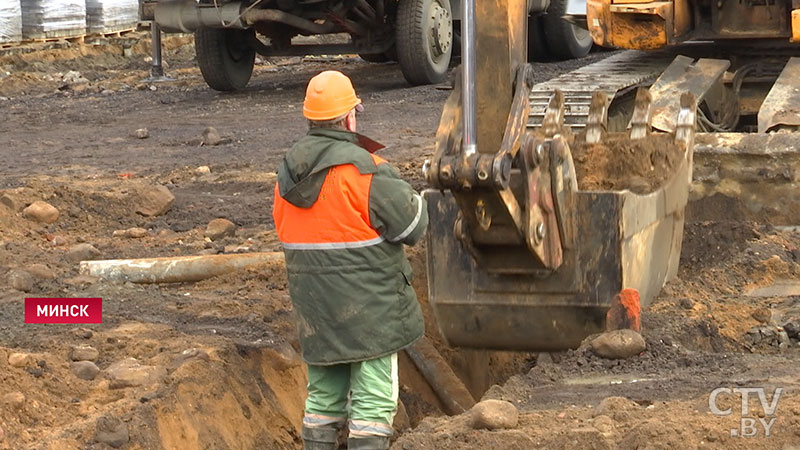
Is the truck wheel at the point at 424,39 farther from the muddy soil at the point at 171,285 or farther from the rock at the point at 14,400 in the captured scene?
the rock at the point at 14,400

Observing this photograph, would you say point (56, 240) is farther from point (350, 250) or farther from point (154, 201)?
point (350, 250)

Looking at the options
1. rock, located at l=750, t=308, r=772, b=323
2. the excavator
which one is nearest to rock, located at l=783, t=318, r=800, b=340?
rock, located at l=750, t=308, r=772, b=323

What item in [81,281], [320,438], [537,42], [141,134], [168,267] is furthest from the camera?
Answer: [537,42]

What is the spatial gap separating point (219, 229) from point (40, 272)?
62.7 inches

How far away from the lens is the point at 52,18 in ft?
61.3

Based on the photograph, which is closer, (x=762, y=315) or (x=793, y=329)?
(x=793, y=329)

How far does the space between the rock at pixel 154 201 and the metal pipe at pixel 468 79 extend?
4.70 metres

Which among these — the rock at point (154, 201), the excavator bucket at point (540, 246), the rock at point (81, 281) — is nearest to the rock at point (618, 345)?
the excavator bucket at point (540, 246)

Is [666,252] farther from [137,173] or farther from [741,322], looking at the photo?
[137,173]

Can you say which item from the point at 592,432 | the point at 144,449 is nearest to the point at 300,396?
the point at 144,449

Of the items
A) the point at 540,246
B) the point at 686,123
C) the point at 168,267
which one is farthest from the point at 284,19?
the point at 540,246

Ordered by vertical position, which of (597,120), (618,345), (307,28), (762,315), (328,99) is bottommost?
(762,315)

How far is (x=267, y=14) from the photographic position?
14391mm

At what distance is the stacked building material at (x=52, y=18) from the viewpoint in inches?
723
